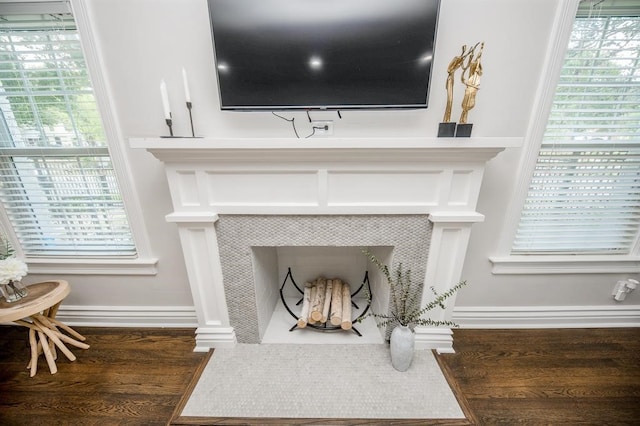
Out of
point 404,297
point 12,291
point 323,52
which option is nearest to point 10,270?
point 12,291

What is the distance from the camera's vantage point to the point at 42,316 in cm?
142

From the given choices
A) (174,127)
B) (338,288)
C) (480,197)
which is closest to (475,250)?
(480,197)

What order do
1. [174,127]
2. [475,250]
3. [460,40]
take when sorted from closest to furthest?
[460,40], [174,127], [475,250]

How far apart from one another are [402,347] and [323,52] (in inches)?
62.9

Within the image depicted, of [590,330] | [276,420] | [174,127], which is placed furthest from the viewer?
[590,330]

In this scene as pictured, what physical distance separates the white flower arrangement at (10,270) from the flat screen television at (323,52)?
152 cm

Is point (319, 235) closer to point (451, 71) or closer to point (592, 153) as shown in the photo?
point (451, 71)

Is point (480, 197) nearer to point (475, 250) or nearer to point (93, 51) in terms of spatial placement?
point (475, 250)

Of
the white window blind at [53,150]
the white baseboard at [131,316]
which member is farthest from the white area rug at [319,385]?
the white window blind at [53,150]

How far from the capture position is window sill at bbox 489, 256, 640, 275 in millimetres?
1583

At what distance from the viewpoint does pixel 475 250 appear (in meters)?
1.59

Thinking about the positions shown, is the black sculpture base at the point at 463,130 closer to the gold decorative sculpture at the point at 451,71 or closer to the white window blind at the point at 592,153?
the gold decorative sculpture at the point at 451,71

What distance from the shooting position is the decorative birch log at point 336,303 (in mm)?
1542

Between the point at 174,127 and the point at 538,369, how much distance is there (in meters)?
2.59
